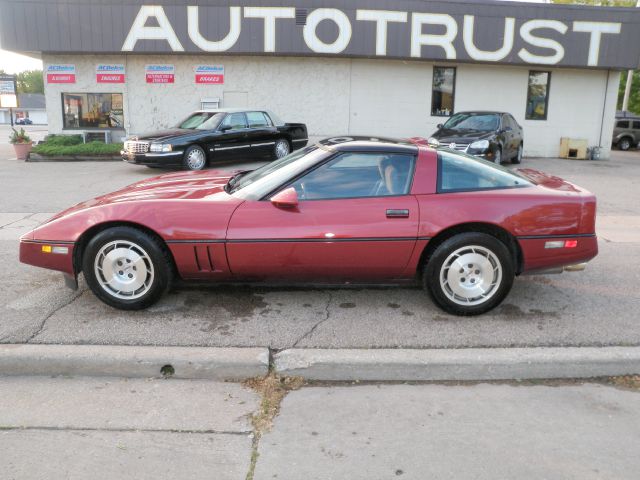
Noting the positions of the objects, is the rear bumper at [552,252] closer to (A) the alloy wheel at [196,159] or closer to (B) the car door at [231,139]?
(A) the alloy wheel at [196,159]

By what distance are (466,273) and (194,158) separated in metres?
9.85

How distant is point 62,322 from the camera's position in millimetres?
4316

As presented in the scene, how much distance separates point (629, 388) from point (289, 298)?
2646mm

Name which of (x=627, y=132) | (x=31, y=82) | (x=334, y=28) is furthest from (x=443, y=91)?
(x=31, y=82)

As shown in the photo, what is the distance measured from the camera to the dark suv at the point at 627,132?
27062 mm

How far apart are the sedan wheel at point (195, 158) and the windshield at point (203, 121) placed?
0.69 metres

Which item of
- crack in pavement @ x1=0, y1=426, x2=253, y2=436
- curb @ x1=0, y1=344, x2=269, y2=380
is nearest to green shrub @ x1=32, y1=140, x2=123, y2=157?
curb @ x1=0, y1=344, x2=269, y2=380

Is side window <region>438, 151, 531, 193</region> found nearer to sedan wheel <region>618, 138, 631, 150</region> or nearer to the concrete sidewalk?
the concrete sidewalk

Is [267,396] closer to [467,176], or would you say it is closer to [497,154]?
[467,176]

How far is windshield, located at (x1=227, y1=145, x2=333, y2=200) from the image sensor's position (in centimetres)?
451

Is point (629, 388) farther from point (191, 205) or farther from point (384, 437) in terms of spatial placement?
point (191, 205)

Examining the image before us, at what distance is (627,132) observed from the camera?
27.1m

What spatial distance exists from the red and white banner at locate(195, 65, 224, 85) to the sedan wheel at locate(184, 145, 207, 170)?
5.72 m

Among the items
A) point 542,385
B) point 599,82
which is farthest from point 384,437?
point 599,82
